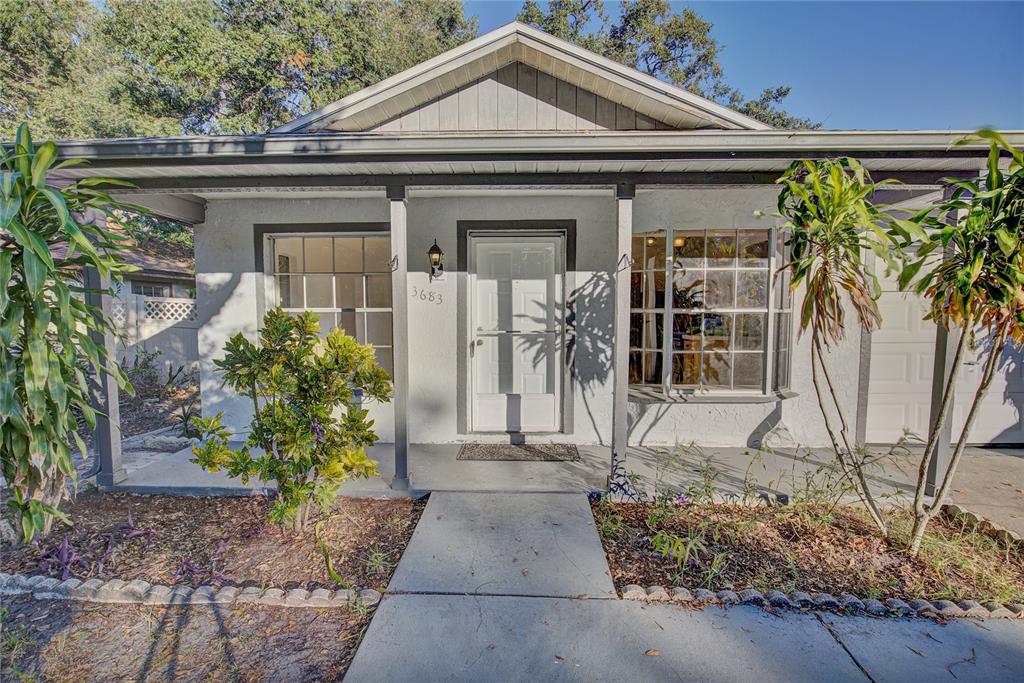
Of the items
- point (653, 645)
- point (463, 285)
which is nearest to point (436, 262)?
point (463, 285)

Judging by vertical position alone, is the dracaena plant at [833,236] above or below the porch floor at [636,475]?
above

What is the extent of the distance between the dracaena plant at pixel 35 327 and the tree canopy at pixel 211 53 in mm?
12332

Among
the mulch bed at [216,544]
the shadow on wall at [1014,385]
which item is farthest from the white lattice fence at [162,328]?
the shadow on wall at [1014,385]

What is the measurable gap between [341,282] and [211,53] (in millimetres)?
11614

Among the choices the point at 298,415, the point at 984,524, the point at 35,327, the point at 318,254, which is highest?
the point at 318,254

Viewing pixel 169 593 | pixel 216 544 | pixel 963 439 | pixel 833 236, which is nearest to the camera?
pixel 169 593

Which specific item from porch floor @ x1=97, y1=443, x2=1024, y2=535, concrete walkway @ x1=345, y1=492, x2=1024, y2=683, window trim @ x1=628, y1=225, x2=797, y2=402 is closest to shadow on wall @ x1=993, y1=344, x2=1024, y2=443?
porch floor @ x1=97, y1=443, x2=1024, y2=535

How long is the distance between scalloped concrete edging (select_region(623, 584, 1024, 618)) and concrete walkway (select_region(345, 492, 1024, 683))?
0.19 ft

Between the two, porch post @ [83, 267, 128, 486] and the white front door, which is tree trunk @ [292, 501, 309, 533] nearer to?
porch post @ [83, 267, 128, 486]

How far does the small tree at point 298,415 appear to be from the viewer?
9.35 feet

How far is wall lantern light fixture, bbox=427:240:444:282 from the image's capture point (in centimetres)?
476

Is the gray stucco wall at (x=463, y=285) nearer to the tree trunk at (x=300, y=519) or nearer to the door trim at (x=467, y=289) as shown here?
the door trim at (x=467, y=289)

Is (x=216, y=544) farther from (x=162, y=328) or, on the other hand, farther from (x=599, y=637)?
(x=162, y=328)

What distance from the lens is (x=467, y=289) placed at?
4930 millimetres
